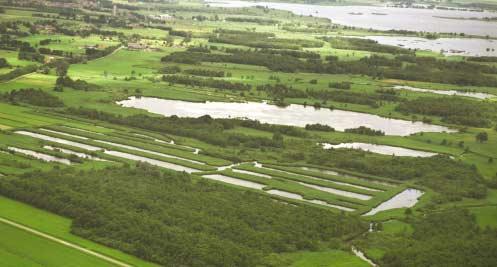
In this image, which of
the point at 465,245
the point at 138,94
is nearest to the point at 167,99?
the point at 138,94

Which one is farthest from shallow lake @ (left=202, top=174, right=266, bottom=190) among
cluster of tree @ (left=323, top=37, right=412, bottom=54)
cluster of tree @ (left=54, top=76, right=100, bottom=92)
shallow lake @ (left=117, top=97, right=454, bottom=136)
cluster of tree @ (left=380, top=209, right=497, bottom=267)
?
cluster of tree @ (left=323, top=37, right=412, bottom=54)

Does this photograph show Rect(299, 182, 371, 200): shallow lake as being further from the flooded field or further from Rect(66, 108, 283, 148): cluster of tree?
the flooded field

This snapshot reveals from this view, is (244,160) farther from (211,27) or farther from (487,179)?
(211,27)

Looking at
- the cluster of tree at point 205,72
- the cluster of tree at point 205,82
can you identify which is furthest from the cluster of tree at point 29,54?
the cluster of tree at point 205,72

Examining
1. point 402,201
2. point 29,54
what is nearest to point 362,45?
point 29,54

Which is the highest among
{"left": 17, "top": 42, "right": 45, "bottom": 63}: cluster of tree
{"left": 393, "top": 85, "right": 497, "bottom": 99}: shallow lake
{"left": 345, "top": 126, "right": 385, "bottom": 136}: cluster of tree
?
{"left": 17, "top": 42, "right": 45, "bottom": 63}: cluster of tree

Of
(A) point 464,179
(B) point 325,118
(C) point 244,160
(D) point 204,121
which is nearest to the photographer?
(A) point 464,179
